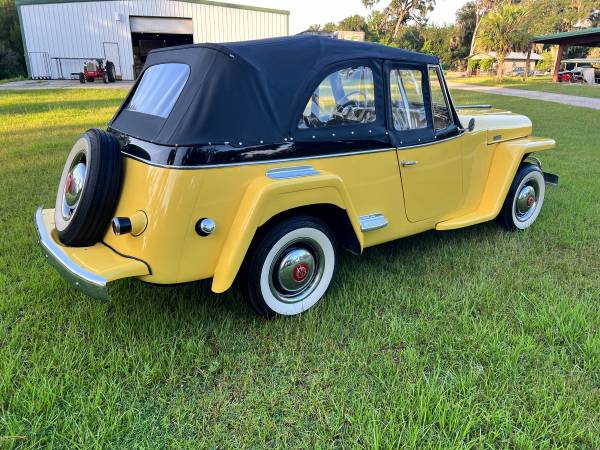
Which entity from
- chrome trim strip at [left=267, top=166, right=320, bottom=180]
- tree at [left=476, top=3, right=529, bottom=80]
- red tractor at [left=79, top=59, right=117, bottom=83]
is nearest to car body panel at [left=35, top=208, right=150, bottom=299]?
A: chrome trim strip at [left=267, top=166, right=320, bottom=180]

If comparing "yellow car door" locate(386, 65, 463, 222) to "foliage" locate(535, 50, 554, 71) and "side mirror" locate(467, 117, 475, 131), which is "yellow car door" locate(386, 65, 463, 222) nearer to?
"side mirror" locate(467, 117, 475, 131)

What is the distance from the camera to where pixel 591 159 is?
24.4 ft

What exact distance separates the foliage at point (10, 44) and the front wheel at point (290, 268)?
1325 inches

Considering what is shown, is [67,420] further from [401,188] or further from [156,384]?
[401,188]

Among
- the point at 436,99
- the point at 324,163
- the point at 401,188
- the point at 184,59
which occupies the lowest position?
the point at 401,188

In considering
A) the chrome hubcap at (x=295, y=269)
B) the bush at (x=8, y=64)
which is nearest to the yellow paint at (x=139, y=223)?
the chrome hubcap at (x=295, y=269)

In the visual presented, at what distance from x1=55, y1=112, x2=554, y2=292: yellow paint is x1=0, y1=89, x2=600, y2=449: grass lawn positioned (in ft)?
1.48

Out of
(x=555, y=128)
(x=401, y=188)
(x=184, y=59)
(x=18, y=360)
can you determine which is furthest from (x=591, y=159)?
(x=18, y=360)

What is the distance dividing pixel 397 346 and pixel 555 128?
410 inches

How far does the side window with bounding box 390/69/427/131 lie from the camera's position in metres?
3.33

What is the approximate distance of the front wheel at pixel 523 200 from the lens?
14.0 ft

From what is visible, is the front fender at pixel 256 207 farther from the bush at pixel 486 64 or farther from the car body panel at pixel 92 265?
the bush at pixel 486 64

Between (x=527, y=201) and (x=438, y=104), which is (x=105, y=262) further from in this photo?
(x=527, y=201)

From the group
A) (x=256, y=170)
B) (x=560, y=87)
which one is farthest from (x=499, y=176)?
(x=560, y=87)
